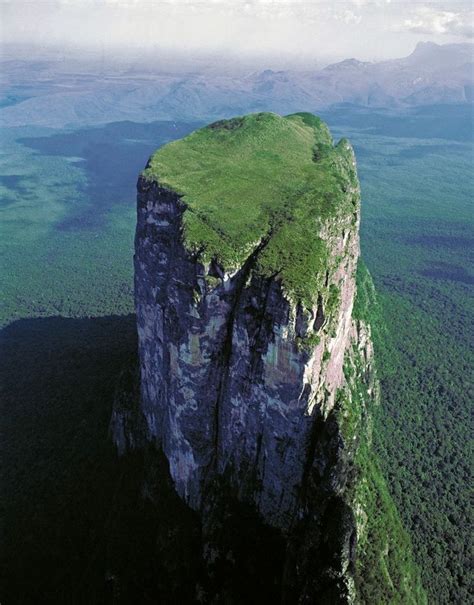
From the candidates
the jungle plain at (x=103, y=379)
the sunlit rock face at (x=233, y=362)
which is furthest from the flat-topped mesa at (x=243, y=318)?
the jungle plain at (x=103, y=379)

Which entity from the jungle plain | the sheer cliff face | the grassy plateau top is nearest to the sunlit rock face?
the sheer cliff face

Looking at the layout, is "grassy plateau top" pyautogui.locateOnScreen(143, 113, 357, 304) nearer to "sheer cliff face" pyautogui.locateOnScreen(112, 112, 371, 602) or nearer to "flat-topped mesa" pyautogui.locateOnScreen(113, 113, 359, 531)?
"flat-topped mesa" pyautogui.locateOnScreen(113, 113, 359, 531)

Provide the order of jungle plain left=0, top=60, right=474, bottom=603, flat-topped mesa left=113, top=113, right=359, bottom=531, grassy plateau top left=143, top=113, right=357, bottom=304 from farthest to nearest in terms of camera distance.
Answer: jungle plain left=0, top=60, right=474, bottom=603, grassy plateau top left=143, top=113, right=357, bottom=304, flat-topped mesa left=113, top=113, right=359, bottom=531

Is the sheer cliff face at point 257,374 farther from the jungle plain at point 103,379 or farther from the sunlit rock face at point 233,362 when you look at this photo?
the jungle plain at point 103,379

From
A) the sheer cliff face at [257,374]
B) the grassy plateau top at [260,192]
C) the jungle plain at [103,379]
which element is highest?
the grassy plateau top at [260,192]

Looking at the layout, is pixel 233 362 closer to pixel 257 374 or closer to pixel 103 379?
pixel 257 374

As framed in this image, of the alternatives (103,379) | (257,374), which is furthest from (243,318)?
(103,379)
